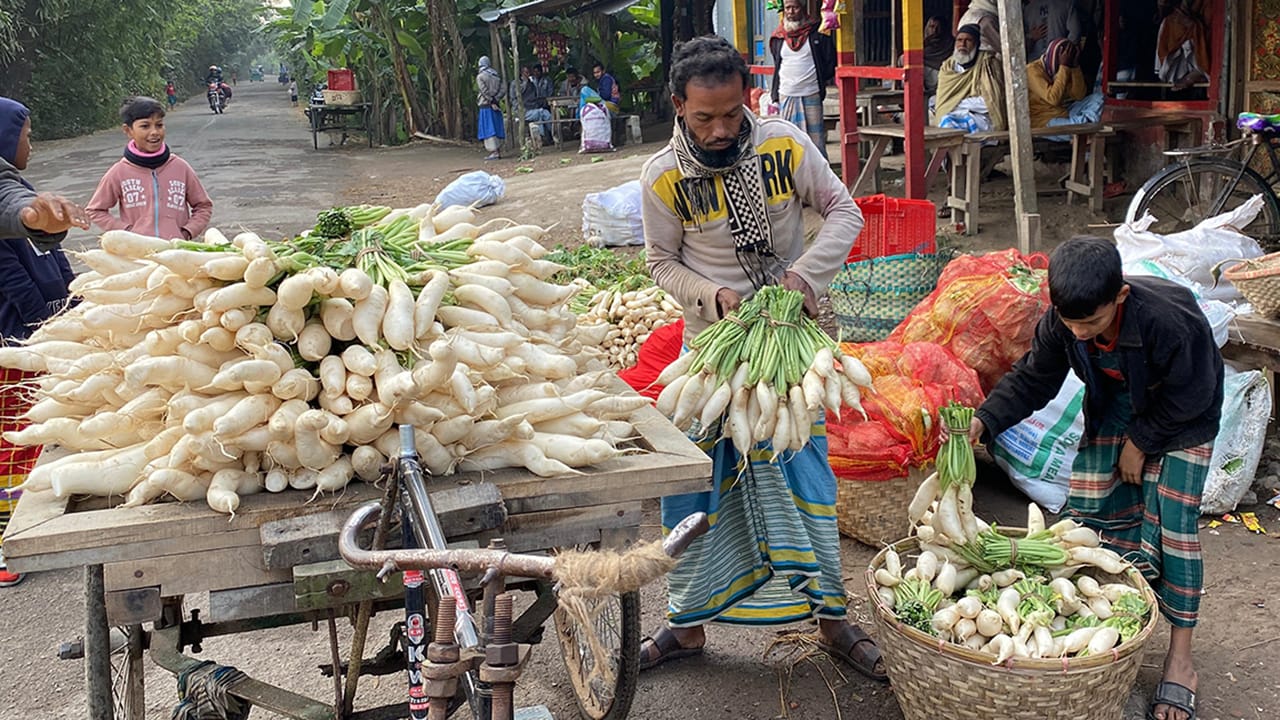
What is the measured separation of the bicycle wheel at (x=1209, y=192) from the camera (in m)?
6.86

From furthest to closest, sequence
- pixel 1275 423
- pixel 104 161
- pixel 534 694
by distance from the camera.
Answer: pixel 104 161 < pixel 1275 423 < pixel 534 694

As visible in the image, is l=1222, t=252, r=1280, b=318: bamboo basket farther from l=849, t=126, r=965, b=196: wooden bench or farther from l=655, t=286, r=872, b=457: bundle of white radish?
l=849, t=126, r=965, b=196: wooden bench

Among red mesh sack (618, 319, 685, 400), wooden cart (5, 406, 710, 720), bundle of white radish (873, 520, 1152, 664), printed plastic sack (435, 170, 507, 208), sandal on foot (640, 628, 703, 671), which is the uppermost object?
printed plastic sack (435, 170, 507, 208)

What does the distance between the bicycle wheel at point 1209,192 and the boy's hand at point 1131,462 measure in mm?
3849

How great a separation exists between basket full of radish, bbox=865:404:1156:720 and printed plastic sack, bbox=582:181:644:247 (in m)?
6.50

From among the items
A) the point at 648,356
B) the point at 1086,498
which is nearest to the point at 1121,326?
the point at 1086,498

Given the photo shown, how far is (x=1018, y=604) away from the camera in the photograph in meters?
3.08

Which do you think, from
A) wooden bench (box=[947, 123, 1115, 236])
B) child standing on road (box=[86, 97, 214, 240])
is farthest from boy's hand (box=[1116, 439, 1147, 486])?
wooden bench (box=[947, 123, 1115, 236])

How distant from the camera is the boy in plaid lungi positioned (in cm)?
282

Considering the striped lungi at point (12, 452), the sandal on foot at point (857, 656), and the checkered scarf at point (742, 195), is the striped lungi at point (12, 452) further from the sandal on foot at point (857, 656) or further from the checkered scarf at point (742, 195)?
the sandal on foot at point (857, 656)

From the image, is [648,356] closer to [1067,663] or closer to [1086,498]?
[1086,498]

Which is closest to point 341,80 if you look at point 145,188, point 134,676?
point 145,188

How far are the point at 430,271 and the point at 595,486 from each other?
72 cm

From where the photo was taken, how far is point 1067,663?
8.75 feet
